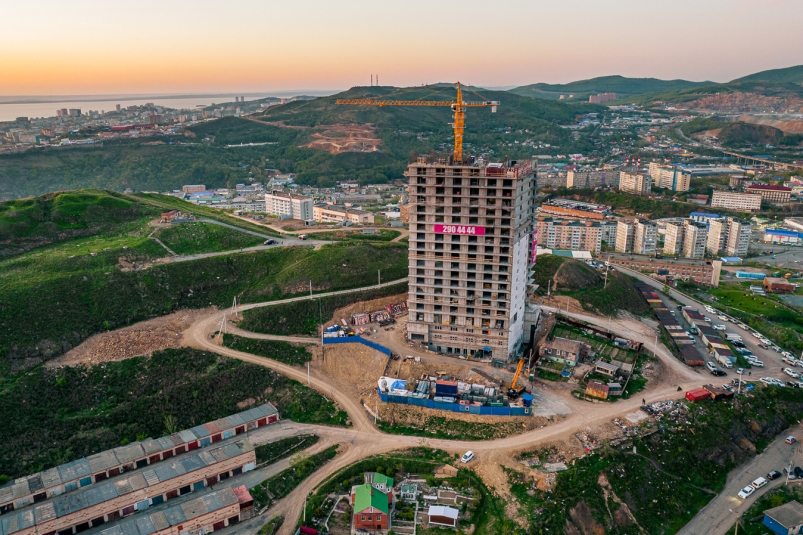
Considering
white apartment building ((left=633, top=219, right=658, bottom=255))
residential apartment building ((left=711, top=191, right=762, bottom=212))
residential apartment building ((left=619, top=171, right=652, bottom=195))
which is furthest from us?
residential apartment building ((left=619, top=171, right=652, bottom=195))

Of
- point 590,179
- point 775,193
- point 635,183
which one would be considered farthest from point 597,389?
point 590,179

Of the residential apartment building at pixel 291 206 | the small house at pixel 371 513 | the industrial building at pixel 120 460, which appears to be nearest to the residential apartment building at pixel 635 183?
the residential apartment building at pixel 291 206

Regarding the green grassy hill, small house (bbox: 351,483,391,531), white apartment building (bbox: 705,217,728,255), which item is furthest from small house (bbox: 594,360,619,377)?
white apartment building (bbox: 705,217,728,255)

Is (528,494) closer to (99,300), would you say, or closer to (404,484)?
(404,484)

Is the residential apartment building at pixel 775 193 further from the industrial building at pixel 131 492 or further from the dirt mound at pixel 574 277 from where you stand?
the industrial building at pixel 131 492

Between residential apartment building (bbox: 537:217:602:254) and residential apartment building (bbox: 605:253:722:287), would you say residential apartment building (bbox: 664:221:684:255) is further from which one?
residential apartment building (bbox: 537:217:602:254)

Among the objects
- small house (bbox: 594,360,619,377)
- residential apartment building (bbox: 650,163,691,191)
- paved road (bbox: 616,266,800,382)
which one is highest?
residential apartment building (bbox: 650,163,691,191)

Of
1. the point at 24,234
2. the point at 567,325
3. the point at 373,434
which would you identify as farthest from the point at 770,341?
the point at 24,234
